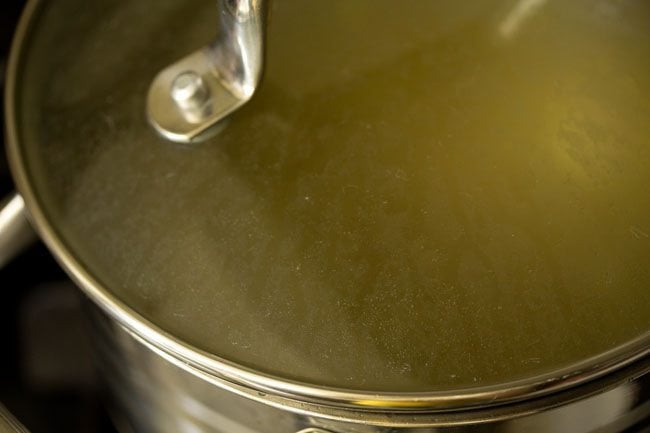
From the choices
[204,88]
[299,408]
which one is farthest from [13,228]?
[299,408]

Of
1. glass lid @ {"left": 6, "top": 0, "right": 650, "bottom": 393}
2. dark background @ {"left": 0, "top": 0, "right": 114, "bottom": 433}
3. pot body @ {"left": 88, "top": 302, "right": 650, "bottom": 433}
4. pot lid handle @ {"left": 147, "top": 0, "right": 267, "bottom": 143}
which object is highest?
pot lid handle @ {"left": 147, "top": 0, "right": 267, "bottom": 143}

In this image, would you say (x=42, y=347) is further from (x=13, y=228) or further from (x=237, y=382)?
(x=237, y=382)

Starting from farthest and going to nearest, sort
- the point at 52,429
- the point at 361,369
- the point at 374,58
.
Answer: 1. the point at 52,429
2. the point at 374,58
3. the point at 361,369

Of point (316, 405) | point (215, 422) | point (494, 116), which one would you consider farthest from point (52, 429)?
point (494, 116)

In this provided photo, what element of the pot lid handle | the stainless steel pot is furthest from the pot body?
the pot lid handle

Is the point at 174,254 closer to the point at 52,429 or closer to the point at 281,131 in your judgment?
the point at 281,131

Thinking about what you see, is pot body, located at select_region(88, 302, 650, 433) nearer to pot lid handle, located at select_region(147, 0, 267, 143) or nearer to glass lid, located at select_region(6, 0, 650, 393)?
glass lid, located at select_region(6, 0, 650, 393)

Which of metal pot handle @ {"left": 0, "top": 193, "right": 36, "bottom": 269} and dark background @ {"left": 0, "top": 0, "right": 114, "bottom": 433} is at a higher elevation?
metal pot handle @ {"left": 0, "top": 193, "right": 36, "bottom": 269}
